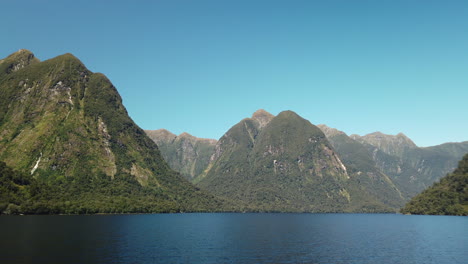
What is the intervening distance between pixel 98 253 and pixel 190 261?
2209 centimetres

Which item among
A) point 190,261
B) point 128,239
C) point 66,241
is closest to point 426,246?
point 190,261

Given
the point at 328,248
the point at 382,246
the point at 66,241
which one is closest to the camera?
the point at 66,241

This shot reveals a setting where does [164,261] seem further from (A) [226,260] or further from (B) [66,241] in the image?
(B) [66,241]

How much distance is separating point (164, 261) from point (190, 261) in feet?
19.2

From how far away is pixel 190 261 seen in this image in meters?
79.7

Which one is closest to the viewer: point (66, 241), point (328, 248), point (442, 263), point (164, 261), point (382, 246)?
point (164, 261)

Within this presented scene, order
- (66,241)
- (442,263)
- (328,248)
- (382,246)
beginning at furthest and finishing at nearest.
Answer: (382,246), (328,248), (66,241), (442,263)

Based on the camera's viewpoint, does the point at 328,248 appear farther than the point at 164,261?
Yes

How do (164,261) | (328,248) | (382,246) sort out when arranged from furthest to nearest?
1. (382,246)
2. (328,248)
3. (164,261)

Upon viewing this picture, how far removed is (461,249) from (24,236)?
428ft

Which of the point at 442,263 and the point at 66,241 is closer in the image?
the point at 442,263

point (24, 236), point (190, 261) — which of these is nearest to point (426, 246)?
point (190, 261)

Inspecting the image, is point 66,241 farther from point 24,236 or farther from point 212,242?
point 212,242

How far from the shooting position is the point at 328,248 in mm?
104750
